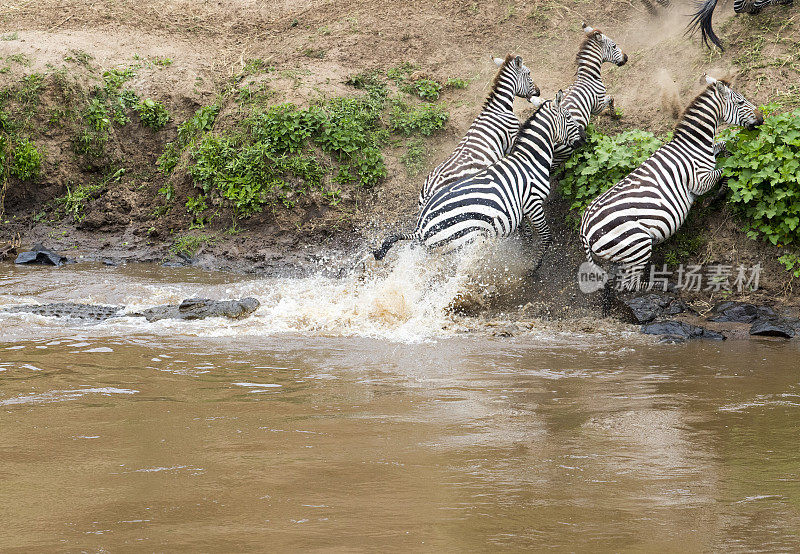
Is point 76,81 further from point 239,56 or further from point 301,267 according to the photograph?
point 301,267

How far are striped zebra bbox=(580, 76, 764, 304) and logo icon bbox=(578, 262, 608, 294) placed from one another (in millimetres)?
84

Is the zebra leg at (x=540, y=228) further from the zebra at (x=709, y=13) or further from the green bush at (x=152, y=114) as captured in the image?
the green bush at (x=152, y=114)

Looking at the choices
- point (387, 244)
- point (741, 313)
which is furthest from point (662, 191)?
point (387, 244)

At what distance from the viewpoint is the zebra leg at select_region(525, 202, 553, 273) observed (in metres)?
8.27

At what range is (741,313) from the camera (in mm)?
7410

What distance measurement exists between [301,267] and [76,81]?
17.0 ft

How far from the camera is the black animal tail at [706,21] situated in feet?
32.0

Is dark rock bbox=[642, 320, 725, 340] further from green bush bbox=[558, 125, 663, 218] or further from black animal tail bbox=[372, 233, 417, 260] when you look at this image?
black animal tail bbox=[372, 233, 417, 260]

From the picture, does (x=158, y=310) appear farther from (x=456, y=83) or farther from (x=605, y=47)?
(x=605, y=47)

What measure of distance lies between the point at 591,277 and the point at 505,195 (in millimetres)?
1245

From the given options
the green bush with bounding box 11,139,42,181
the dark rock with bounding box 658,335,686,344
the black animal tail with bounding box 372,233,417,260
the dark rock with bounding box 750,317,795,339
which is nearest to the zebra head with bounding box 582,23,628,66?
the black animal tail with bounding box 372,233,417,260

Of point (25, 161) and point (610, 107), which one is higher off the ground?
point (610, 107)

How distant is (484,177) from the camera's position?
811 cm

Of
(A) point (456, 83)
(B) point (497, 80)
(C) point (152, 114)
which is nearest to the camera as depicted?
(B) point (497, 80)
